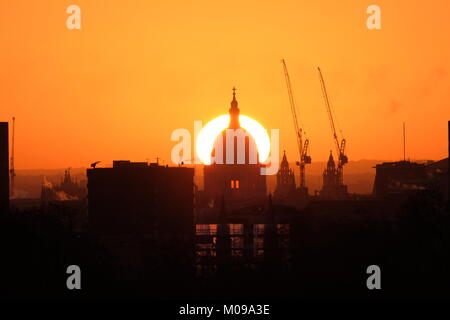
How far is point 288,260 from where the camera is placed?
199625 mm

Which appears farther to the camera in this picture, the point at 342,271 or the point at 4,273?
the point at 342,271

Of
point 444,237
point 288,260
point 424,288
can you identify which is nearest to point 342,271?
point 444,237

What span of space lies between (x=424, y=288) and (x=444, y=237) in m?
29.3

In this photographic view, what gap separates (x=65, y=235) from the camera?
150 metres

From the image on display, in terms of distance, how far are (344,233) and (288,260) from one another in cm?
1415

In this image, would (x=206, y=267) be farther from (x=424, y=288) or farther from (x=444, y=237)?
(x=424, y=288)

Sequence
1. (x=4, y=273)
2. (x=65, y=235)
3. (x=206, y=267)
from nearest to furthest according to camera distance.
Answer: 1. (x=4, y=273)
2. (x=65, y=235)
3. (x=206, y=267)

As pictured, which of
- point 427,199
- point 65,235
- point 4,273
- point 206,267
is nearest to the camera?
point 4,273
